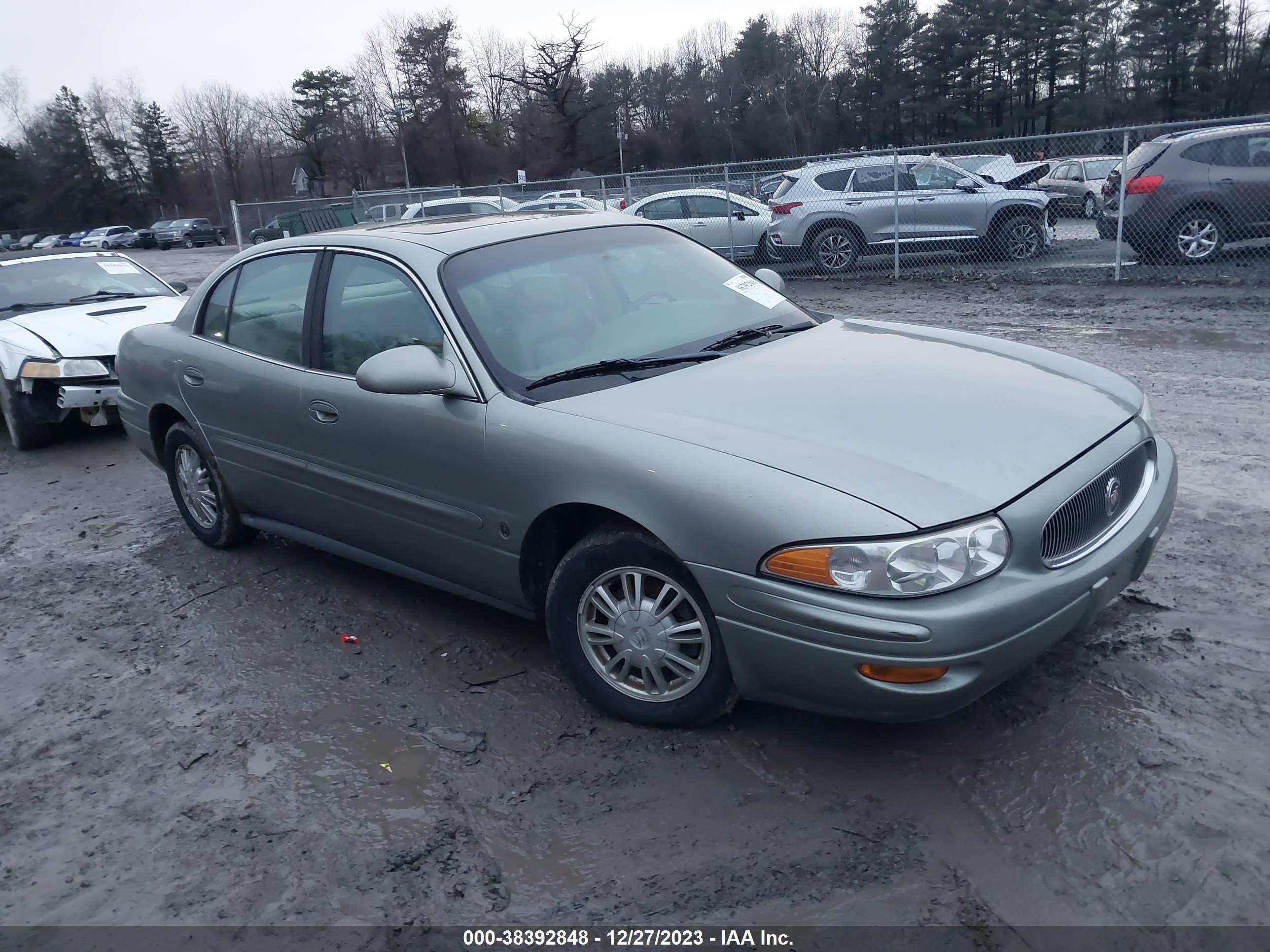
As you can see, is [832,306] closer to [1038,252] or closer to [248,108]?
[1038,252]

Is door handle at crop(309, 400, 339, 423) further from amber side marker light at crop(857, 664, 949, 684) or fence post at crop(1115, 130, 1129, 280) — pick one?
fence post at crop(1115, 130, 1129, 280)

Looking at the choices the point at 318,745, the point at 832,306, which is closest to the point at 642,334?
the point at 318,745

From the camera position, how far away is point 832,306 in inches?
506

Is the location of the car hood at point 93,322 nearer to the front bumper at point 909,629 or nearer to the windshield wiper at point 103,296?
the windshield wiper at point 103,296

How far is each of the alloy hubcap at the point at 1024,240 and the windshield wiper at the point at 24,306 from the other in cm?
1176

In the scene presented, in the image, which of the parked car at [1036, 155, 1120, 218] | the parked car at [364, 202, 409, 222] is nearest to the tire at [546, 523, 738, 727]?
the parked car at [1036, 155, 1120, 218]

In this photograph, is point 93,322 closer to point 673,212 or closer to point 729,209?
point 673,212

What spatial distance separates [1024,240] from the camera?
46.8ft

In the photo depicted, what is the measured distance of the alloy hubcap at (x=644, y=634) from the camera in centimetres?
318

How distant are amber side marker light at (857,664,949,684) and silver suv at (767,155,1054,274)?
41.9ft

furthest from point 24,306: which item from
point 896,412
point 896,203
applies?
point 896,203

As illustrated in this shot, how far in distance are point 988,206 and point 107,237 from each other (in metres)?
58.7

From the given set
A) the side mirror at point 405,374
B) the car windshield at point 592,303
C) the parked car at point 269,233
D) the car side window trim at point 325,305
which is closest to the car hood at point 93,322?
the car side window trim at point 325,305

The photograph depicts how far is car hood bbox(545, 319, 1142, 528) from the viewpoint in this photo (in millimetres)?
2875
